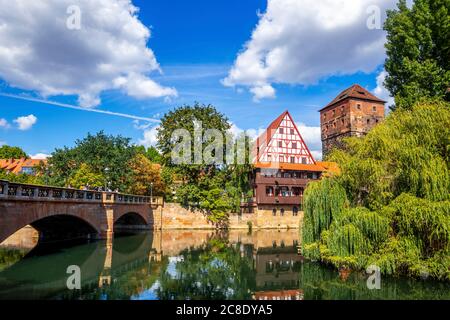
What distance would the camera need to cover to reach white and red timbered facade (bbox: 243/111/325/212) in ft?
149

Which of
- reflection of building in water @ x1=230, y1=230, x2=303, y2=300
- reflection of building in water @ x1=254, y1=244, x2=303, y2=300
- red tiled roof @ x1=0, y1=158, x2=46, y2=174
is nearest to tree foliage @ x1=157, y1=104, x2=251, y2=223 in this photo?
reflection of building in water @ x1=230, y1=230, x2=303, y2=300

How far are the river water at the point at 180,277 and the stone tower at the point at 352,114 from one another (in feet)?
118

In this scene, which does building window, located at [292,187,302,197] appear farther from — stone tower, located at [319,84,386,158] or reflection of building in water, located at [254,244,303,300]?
reflection of building in water, located at [254,244,303,300]

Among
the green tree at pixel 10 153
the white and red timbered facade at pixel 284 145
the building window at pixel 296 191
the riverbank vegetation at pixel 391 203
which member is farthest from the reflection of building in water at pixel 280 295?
the green tree at pixel 10 153

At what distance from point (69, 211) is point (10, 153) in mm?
73530

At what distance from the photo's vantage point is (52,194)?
20125mm

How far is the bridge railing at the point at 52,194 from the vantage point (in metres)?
16.1

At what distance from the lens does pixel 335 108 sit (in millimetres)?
60594

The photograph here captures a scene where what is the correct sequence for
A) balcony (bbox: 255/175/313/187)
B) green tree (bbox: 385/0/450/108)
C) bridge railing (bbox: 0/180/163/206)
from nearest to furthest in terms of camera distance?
1. bridge railing (bbox: 0/180/163/206)
2. green tree (bbox: 385/0/450/108)
3. balcony (bbox: 255/175/313/187)

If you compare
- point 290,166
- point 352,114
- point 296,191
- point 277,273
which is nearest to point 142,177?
point 290,166

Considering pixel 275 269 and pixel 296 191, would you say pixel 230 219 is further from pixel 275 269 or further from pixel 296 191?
pixel 275 269

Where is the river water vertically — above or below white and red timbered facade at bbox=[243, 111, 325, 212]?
below

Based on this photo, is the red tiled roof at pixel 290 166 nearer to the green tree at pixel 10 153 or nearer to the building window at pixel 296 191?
the building window at pixel 296 191
